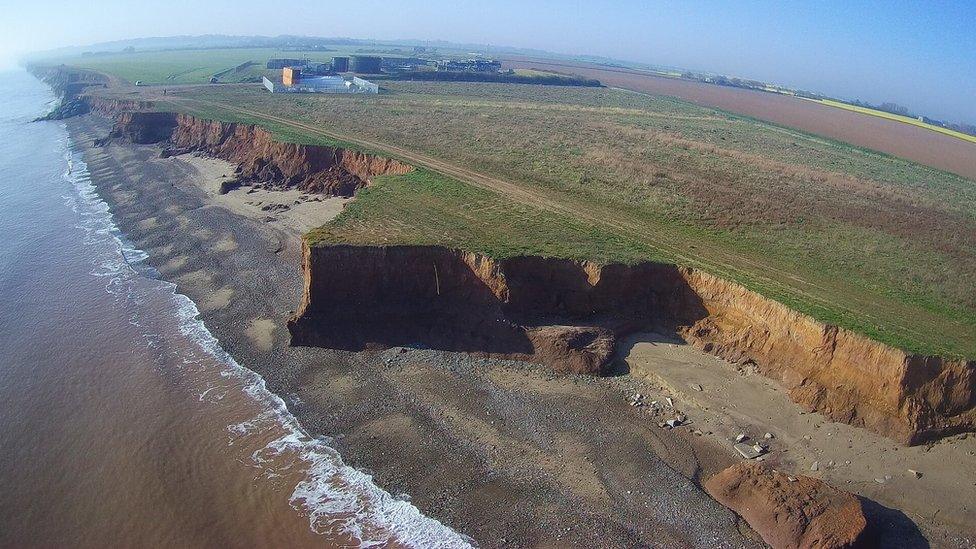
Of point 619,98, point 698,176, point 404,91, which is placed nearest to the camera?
point 698,176

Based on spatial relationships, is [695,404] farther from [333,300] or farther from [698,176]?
[698,176]

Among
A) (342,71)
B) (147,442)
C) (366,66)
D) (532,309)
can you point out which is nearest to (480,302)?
(532,309)

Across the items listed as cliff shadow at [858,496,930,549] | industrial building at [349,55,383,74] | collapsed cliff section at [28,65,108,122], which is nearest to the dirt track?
cliff shadow at [858,496,930,549]

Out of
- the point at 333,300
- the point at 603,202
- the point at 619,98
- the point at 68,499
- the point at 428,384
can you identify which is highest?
the point at 619,98

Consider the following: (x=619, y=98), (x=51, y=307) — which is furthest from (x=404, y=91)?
(x=51, y=307)

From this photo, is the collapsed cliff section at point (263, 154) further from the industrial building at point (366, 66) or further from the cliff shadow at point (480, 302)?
the industrial building at point (366, 66)

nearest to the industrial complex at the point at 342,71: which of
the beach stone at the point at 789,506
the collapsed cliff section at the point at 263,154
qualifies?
the collapsed cliff section at the point at 263,154

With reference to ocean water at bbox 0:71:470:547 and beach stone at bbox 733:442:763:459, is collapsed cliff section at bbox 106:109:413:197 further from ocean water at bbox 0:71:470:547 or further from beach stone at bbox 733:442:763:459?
beach stone at bbox 733:442:763:459
